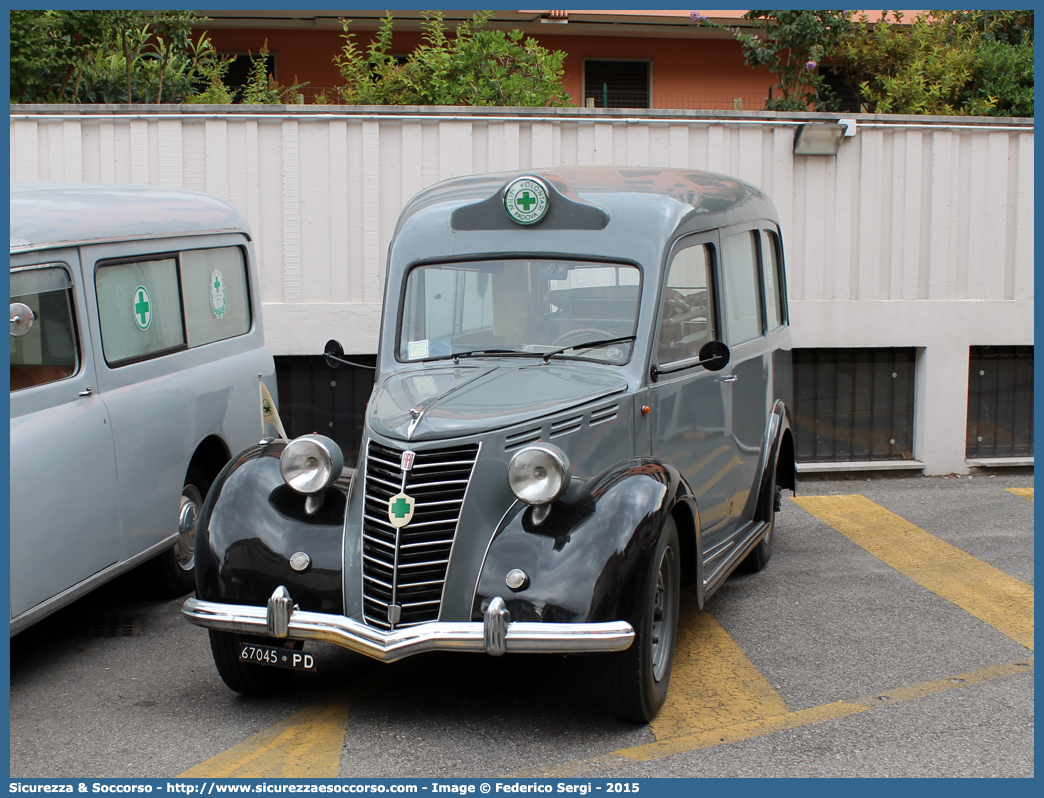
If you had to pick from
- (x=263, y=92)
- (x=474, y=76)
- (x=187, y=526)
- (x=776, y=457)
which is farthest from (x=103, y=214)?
(x=263, y=92)

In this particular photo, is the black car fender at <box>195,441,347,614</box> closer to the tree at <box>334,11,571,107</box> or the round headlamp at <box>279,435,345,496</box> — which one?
the round headlamp at <box>279,435,345,496</box>

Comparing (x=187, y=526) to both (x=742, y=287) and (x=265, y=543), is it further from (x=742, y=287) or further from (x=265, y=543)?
(x=742, y=287)

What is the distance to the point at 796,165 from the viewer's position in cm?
927

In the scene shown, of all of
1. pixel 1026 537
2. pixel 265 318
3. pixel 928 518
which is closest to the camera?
pixel 1026 537

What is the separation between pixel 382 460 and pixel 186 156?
17.0 ft

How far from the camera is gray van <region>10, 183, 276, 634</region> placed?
4891mm

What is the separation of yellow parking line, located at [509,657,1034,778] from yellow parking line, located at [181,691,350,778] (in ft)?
2.49

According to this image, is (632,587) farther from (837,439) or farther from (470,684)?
(837,439)

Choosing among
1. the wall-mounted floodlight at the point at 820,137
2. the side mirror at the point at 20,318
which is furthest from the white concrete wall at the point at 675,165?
the side mirror at the point at 20,318

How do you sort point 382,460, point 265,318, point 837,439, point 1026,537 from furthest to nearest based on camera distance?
point 837,439 < point 265,318 < point 1026,537 < point 382,460

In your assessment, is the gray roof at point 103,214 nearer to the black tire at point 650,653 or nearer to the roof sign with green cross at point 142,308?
the roof sign with green cross at point 142,308

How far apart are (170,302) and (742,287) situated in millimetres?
3292

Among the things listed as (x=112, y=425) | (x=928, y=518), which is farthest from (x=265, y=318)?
(x=928, y=518)

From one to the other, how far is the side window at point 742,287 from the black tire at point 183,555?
3.20 m
